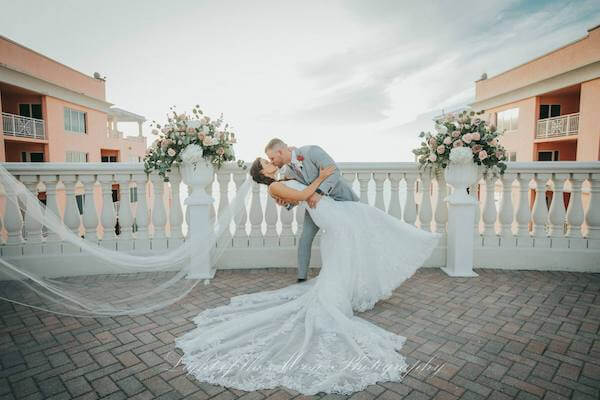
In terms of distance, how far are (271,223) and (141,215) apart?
1.85 m

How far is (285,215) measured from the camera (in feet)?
17.1

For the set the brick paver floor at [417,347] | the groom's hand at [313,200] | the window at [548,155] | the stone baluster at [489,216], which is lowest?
the brick paver floor at [417,347]

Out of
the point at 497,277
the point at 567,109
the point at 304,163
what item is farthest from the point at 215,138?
the point at 567,109

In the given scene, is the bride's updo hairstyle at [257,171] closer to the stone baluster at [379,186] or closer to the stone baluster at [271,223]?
the stone baluster at [271,223]

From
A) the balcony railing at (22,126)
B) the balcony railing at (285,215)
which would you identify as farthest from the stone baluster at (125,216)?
the balcony railing at (22,126)

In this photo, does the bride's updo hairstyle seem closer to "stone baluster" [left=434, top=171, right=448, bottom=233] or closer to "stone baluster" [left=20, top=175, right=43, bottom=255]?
"stone baluster" [left=434, top=171, right=448, bottom=233]

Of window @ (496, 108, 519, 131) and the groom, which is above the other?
window @ (496, 108, 519, 131)

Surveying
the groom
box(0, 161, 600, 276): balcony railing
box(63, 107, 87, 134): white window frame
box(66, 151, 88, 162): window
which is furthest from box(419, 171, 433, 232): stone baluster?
box(66, 151, 88, 162): window

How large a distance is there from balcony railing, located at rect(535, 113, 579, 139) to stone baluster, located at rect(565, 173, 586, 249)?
20.4 meters

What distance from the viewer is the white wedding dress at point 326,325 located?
2447mm

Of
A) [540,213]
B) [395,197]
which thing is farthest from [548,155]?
[395,197]

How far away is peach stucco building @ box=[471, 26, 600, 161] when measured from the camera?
63.4ft

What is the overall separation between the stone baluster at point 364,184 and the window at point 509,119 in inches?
949

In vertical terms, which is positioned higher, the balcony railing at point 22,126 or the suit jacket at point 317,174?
the balcony railing at point 22,126
